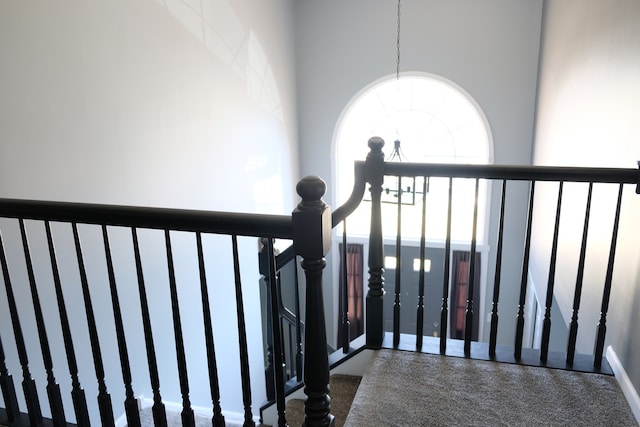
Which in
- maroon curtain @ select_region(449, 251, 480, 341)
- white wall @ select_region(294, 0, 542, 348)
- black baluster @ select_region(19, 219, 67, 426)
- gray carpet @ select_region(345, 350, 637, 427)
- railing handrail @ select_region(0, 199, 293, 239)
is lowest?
maroon curtain @ select_region(449, 251, 480, 341)

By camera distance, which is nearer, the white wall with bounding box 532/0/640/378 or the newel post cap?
the newel post cap

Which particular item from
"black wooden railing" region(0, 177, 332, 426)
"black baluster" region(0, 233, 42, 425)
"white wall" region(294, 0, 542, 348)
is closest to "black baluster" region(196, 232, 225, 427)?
"black wooden railing" region(0, 177, 332, 426)

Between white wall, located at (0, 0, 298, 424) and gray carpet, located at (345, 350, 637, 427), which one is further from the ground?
white wall, located at (0, 0, 298, 424)

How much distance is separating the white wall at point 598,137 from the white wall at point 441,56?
1246 mm

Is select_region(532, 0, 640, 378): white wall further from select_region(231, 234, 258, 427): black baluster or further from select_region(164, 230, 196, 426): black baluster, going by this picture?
select_region(164, 230, 196, 426): black baluster

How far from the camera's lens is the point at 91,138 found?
9.51 ft

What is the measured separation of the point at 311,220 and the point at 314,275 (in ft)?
0.50

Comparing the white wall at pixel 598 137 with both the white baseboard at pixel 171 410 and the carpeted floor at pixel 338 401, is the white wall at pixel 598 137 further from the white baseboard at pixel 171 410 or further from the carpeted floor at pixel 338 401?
the white baseboard at pixel 171 410

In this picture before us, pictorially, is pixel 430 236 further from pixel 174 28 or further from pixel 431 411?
pixel 431 411

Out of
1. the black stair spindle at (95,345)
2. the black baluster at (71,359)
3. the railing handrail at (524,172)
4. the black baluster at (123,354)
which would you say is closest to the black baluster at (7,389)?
the black baluster at (71,359)

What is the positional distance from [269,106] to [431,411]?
4.35 meters

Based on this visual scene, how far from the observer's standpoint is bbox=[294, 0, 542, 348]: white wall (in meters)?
5.60

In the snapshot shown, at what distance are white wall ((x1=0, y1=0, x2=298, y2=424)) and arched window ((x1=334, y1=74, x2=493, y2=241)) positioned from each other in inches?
56.7

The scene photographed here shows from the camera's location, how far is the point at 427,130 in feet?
21.3
